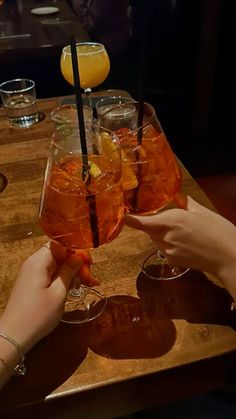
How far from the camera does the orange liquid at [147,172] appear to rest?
2.58ft

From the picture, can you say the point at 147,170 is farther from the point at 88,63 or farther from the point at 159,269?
Result: the point at 88,63

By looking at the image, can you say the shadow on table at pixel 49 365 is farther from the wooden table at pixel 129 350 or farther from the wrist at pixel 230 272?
the wrist at pixel 230 272

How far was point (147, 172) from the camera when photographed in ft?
2.59

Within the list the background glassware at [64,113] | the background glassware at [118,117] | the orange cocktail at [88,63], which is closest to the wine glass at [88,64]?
the orange cocktail at [88,63]

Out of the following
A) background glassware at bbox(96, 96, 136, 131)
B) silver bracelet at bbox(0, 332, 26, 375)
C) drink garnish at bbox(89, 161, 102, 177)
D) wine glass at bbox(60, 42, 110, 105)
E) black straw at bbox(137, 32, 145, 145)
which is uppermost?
black straw at bbox(137, 32, 145, 145)

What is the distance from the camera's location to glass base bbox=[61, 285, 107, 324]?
793 millimetres

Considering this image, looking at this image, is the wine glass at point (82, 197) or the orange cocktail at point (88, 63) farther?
the orange cocktail at point (88, 63)

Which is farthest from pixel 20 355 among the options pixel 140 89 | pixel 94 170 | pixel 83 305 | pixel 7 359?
pixel 140 89

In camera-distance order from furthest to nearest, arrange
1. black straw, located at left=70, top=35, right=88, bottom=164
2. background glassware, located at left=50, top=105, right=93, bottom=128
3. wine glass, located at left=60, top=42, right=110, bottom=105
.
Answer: wine glass, located at left=60, top=42, right=110, bottom=105 → background glassware, located at left=50, top=105, right=93, bottom=128 → black straw, located at left=70, top=35, right=88, bottom=164

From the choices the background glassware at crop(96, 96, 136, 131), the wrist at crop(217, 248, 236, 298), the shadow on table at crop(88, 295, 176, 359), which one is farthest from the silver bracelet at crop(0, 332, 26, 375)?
the background glassware at crop(96, 96, 136, 131)

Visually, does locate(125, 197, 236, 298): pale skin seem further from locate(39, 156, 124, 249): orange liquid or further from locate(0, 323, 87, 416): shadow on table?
locate(0, 323, 87, 416): shadow on table

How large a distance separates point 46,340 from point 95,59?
1032mm

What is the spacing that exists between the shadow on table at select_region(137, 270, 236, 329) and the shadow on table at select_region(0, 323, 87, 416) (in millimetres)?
A: 142

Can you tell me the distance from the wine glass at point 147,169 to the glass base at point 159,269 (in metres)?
0.13
